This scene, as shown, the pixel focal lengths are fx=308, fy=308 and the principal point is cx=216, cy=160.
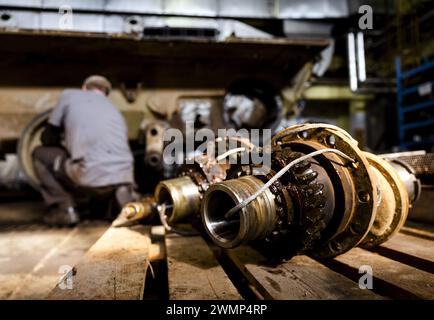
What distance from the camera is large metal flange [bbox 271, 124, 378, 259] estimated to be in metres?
1.03

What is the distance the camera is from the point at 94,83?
268 centimetres

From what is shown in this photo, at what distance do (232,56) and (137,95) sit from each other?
1.05 metres

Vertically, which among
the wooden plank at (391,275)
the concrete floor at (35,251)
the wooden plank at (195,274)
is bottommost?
the concrete floor at (35,251)

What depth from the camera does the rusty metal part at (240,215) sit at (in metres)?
0.95

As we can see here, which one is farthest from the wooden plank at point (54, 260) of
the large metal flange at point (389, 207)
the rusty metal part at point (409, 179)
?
the rusty metal part at point (409, 179)

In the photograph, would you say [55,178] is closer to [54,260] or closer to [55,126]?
[55,126]

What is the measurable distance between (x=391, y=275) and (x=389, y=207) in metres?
0.26

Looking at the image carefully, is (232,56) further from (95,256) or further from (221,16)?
(95,256)

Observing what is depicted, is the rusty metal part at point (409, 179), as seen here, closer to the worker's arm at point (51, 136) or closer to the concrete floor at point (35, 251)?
the concrete floor at point (35, 251)

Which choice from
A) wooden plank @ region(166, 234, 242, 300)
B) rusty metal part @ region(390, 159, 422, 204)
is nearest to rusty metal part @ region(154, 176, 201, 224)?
wooden plank @ region(166, 234, 242, 300)

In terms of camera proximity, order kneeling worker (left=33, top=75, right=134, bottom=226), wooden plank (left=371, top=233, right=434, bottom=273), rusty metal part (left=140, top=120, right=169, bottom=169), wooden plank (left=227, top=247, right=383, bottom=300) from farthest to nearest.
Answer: rusty metal part (left=140, top=120, right=169, bottom=169) → kneeling worker (left=33, top=75, right=134, bottom=226) → wooden plank (left=371, top=233, right=434, bottom=273) → wooden plank (left=227, top=247, right=383, bottom=300)

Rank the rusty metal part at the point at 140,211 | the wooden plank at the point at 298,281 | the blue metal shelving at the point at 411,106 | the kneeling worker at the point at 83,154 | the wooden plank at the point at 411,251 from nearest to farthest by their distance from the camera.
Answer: the wooden plank at the point at 298,281 → the wooden plank at the point at 411,251 → the rusty metal part at the point at 140,211 → the kneeling worker at the point at 83,154 → the blue metal shelving at the point at 411,106

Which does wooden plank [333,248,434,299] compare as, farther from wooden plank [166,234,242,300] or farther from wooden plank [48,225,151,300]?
wooden plank [48,225,151,300]
